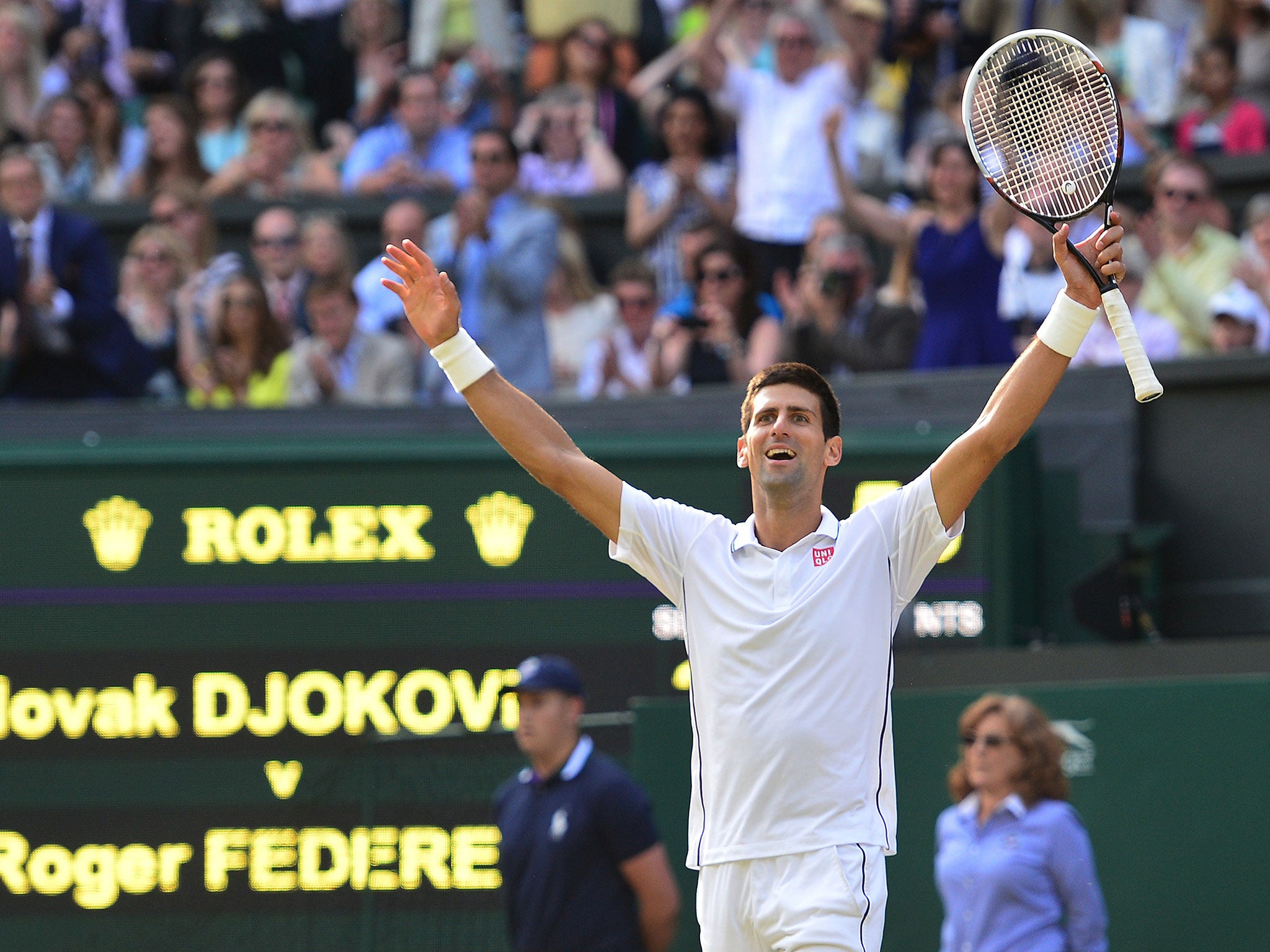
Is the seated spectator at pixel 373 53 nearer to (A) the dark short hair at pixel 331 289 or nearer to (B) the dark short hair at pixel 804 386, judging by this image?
(A) the dark short hair at pixel 331 289

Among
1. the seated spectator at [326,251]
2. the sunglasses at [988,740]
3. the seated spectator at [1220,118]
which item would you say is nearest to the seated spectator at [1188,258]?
the seated spectator at [1220,118]

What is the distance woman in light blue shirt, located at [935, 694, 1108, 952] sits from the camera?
6.80 meters

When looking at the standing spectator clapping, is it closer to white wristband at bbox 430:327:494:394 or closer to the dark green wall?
the dark green wall

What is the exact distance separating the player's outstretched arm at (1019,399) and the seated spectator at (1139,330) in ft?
15.5

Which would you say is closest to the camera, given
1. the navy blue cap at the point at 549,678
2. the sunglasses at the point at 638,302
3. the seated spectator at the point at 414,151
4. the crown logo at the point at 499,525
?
the navy blue cap at the point at 549,678

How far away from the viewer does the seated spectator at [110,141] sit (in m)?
12.4

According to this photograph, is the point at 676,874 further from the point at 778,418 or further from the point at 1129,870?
the point at 778,418

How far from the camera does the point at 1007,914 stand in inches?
269

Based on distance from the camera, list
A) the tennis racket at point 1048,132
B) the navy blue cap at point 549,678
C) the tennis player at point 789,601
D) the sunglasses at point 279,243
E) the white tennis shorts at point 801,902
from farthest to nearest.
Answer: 1. the sunglasses at point 279,243
2. the navy blue cap at point 549,678
3. the tennis racket at point 1048,132
4. the tennis player at point 789,601
5. the white tennis shorts at point 801,902

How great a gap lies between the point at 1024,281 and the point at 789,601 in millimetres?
5702

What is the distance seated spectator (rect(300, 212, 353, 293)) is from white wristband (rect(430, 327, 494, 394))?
18.3ft

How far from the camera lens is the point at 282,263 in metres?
10.7

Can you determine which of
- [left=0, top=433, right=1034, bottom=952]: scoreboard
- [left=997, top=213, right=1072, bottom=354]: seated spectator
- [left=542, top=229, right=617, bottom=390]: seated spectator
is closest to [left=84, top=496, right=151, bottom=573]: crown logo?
[left=0, top=433, right=1034, bottom=952]: scoreboard

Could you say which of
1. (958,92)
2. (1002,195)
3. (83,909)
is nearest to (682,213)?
(958,92)
